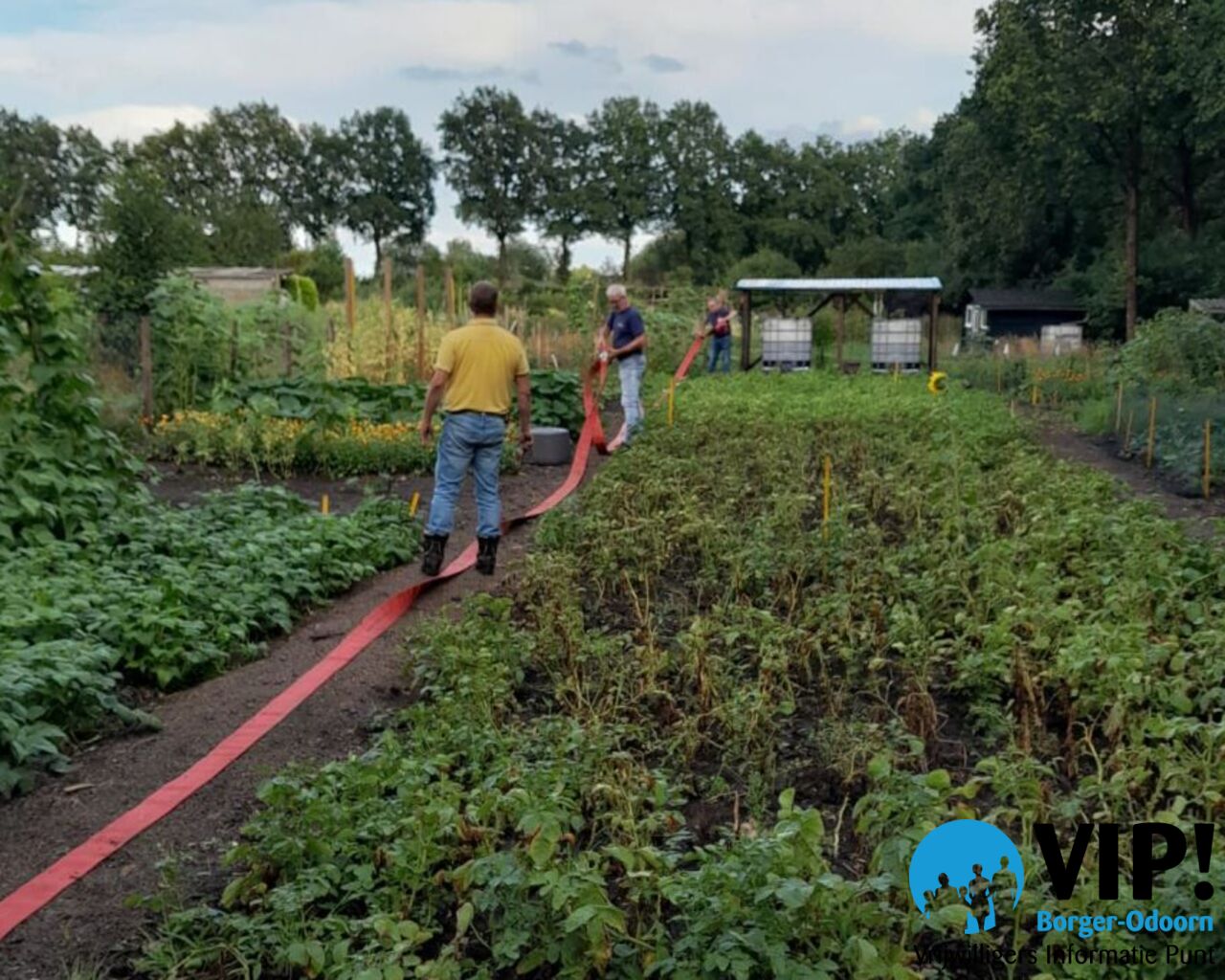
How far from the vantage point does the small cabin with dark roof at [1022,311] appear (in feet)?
162

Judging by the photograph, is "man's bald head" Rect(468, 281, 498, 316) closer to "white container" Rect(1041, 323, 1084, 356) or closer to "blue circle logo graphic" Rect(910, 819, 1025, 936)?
"blue circle logo graphic" Rect(910, 819, 1025, 936)

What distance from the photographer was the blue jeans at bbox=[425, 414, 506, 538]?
7.84 meters

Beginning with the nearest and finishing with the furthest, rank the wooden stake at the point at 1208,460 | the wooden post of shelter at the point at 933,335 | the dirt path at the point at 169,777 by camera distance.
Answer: the dirt path at the point at 169,777, the wooden stake at the point at 1208,460, the wooden post of shelter at the point at 933,335

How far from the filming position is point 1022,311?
50.2m

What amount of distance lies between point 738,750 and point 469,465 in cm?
367

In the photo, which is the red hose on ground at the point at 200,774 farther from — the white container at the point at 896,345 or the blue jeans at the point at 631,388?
the white container at the point at 896,345

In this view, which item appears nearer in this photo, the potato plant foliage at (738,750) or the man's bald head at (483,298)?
the potato plant foliage at (738,750)

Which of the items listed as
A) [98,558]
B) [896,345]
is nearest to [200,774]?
[98,558]

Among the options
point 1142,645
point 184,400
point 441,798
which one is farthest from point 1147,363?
point 441,798

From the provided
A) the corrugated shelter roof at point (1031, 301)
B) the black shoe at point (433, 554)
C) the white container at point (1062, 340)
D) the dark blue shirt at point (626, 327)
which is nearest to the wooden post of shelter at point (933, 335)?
the white container at point (1062, 340)

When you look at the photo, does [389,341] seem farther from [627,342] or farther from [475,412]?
[475,412]

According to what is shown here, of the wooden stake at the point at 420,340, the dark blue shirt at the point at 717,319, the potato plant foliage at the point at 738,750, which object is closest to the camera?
the potato plant foliage at the point at 738,750

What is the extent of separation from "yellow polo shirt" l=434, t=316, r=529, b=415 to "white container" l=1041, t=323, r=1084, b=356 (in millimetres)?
25923

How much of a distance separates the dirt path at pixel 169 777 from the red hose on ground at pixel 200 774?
36mm
